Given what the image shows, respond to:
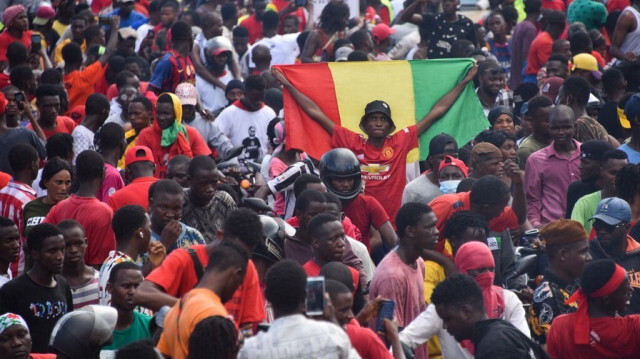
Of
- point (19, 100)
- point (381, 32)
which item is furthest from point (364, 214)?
point (381, 32)

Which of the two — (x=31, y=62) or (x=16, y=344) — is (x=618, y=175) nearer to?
(x=16, y=344)

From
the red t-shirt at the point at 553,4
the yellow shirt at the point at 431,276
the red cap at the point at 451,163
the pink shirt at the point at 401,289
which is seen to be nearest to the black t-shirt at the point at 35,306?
the pink shirt at the point at 401,289

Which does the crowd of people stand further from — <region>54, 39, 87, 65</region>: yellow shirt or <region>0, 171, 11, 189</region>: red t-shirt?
<region>54, 39, 87, 65</region>: yellow shirt

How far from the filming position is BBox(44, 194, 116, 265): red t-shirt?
8.91 m

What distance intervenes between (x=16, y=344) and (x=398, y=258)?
2.51m

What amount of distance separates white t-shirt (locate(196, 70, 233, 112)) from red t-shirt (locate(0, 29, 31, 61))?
7.73 ft

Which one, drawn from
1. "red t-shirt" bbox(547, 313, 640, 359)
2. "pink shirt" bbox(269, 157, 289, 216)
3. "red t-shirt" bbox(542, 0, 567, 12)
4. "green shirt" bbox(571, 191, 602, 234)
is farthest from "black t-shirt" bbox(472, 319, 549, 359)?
"red t-shirt" bbox(542, 0, 567, 12)

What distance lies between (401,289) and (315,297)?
82.1 inches

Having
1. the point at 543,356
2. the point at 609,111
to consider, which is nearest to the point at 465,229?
the point at 543,356

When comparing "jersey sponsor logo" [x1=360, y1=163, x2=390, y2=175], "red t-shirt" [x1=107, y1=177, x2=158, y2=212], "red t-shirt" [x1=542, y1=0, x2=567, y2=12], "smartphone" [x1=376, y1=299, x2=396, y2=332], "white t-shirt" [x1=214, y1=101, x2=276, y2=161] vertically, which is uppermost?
"smartphone" [x1=376, y1=299, x2=396, y2=332]

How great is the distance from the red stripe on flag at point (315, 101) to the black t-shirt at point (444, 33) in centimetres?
450

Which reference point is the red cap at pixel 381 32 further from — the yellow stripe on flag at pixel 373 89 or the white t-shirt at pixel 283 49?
the yellow stripe on flag at pixel 373 89

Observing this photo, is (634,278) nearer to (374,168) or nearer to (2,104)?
(374,168)

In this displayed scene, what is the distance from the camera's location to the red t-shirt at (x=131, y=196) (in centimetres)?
941
